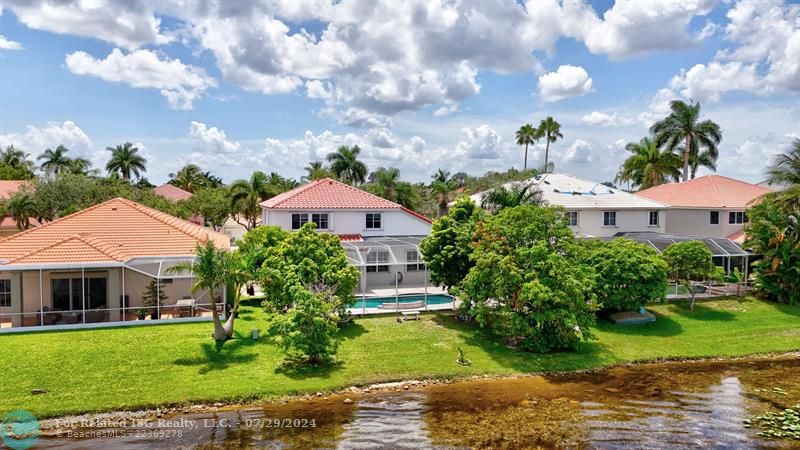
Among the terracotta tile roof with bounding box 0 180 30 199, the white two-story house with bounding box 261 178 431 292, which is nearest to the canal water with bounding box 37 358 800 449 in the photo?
the white two-story house with bounding box 261 178 431 292

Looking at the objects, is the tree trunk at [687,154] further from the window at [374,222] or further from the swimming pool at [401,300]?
the swimming pool at [401,300]

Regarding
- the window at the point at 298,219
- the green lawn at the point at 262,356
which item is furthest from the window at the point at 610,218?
the window at the point at 298,219

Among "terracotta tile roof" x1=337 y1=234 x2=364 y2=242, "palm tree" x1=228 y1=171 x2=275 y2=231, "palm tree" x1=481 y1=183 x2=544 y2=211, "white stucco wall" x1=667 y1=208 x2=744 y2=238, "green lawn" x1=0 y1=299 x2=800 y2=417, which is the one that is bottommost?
"green lawn" x1=0 y1=299 x2=800 y2=417

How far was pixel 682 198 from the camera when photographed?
42562 mm

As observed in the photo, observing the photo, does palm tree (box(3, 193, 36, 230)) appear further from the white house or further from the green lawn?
the white house

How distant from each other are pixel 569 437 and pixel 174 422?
12142 mm

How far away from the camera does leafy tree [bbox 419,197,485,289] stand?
26.3 m

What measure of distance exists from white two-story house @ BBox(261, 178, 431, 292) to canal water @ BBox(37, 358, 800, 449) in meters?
14.5

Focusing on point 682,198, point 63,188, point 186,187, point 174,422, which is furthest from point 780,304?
point 186,187

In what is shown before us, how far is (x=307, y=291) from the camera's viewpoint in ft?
68.0

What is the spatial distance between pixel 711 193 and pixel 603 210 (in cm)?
970

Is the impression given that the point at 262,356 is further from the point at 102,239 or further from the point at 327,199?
the point at 327,199

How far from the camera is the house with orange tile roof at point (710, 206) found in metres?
39.6

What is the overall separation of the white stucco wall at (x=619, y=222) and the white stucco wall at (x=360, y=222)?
12116 millimetres
